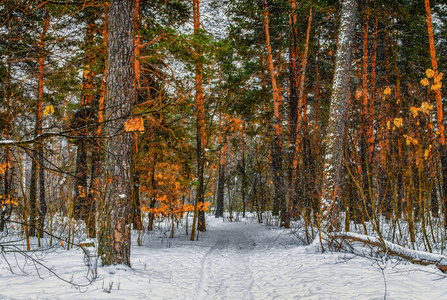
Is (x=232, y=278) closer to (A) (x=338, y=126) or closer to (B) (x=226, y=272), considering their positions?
(B) (x=226, y=272)

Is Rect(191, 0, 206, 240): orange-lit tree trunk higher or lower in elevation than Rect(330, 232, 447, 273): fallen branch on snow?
higher

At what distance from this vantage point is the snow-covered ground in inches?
117

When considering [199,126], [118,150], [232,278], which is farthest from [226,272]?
[199,126]

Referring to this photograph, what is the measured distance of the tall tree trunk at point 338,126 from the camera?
565 cm

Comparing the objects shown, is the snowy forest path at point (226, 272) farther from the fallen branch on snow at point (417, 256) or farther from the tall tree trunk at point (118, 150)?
the fallen branch on snow at point (417, 256)

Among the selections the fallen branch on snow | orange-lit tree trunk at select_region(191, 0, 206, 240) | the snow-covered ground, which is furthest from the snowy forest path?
the fallen branch on snow

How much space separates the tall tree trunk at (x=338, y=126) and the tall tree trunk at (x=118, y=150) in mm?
4270

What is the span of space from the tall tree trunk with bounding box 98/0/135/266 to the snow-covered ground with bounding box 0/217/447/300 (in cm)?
41

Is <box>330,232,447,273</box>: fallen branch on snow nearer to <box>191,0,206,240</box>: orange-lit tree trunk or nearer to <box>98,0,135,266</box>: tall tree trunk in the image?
<box>98,0,135,266</box>: tall tree trunk

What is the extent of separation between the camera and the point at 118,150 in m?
4.27

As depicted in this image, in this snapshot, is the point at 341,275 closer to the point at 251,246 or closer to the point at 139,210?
the point at 251,246

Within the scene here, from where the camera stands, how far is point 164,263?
5.03m

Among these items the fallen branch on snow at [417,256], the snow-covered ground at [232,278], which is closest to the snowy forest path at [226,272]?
the snow-covered ground at [232,278]

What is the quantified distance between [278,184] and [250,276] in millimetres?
4664
